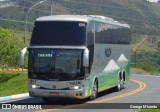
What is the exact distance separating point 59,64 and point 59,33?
1.44 meters

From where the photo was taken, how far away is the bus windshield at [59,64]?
1905cm

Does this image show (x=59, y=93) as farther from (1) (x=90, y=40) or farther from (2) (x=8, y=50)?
(2) (x=8, y=50)

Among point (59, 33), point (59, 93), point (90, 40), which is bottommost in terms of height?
point (59, 93)

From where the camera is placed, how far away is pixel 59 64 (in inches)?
752

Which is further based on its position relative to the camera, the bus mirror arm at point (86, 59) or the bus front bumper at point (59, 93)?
the bus front bumper at point (59, 93)

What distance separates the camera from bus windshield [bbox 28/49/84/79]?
19047 mm

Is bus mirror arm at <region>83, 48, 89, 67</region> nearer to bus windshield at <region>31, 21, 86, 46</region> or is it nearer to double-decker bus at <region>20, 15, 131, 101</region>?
double-decker bus at <region>20, 15, 131, 101</region>

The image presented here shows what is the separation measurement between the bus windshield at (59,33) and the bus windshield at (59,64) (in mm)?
485

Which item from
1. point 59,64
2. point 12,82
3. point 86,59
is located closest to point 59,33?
point 59,64

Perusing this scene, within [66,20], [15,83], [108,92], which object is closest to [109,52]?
[108,92]

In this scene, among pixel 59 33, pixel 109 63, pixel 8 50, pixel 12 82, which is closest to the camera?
pixel 59 33

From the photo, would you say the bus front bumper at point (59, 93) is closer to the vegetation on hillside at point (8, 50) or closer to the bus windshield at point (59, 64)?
the bus windshield at point (59, 64)

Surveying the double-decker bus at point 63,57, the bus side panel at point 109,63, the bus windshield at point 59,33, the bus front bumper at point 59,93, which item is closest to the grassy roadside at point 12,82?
the bus side panel at point 109,63

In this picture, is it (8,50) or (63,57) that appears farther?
(8,50)
